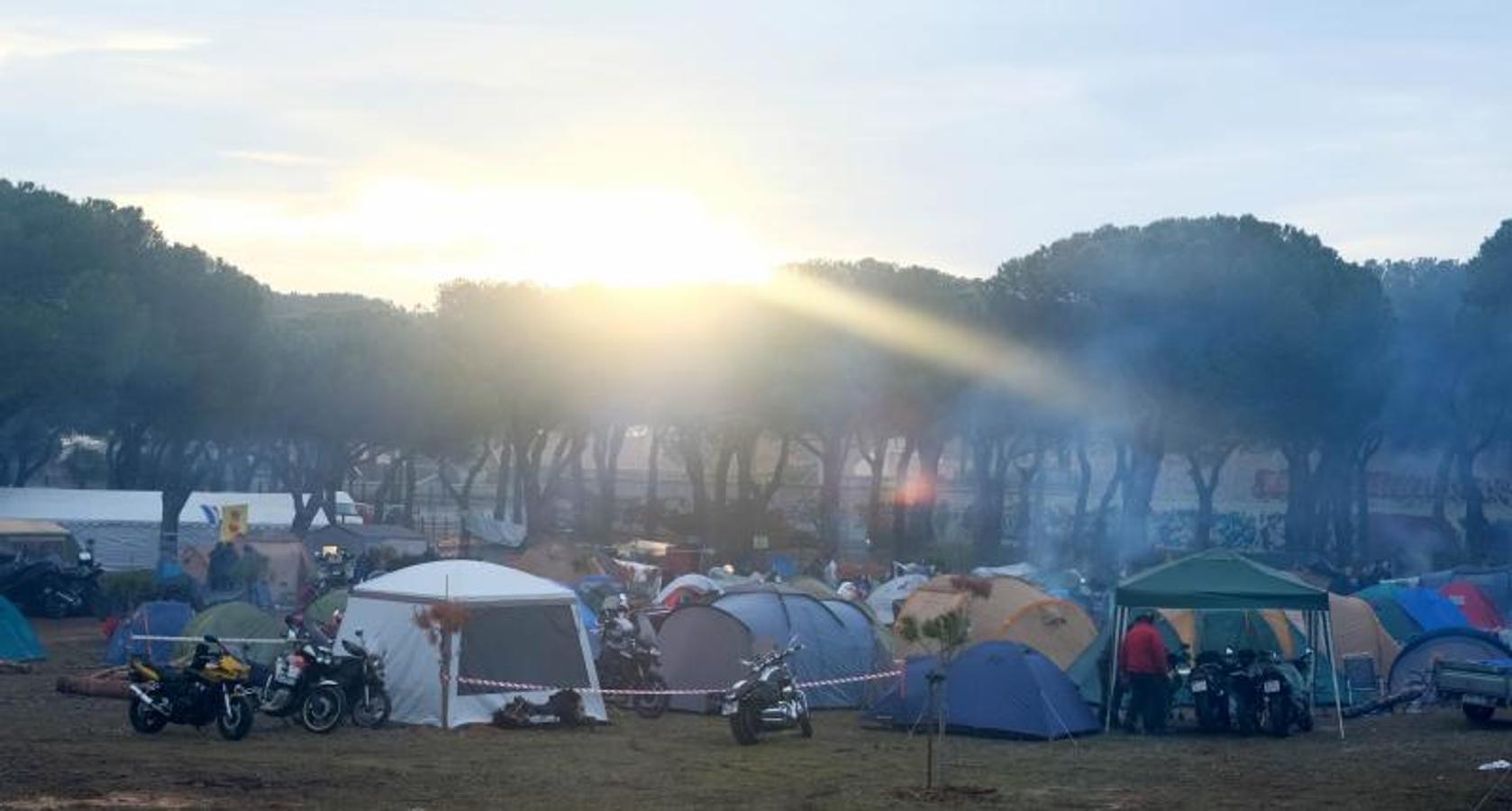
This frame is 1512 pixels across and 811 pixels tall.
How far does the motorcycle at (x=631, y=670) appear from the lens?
840 inches

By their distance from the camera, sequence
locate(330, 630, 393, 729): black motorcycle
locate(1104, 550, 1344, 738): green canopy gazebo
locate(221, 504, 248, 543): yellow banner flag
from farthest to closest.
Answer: locate(221, 504, 248, 543): yellow banner flag, locate(1104, 550, 1344, 738): green canopy gazebo, locate(330, 630, 393, 729): black motorcycle

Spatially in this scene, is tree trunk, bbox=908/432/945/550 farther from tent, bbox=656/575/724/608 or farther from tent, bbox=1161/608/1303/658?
tent, bbox=1161/608/1303/658

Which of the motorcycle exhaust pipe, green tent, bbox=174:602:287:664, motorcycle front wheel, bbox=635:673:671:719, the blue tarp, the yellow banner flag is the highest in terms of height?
the yellow banner flag

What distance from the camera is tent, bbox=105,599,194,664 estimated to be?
2384cm

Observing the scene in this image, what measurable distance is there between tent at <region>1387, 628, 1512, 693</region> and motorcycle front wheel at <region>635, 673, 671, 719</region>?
29.5 ft

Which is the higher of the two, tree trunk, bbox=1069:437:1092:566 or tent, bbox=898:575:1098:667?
tree trunk, bbox=1069:437:1092:566

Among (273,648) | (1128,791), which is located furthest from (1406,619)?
(273,648)

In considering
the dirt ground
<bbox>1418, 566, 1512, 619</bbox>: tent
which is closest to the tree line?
<bbox>1418, 566, 1512, 619</bbox>: tent

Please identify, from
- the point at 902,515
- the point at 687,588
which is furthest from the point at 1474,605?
the point at 902,515

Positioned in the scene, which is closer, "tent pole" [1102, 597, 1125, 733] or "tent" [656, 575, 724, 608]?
"tent pole" [1102, 597, 1125, 733]

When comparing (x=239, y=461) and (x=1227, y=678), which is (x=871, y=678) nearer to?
(x=1227, y=678)

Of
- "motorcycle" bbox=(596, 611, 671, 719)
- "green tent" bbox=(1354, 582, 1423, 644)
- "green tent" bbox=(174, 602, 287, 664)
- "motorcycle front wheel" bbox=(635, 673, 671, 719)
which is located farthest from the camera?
"green tent" bbox=(1354, 582, 1423, 644)

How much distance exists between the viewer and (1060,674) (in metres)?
19.8

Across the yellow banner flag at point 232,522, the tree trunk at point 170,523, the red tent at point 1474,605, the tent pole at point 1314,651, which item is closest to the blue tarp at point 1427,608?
the red tent at point 1474,605
